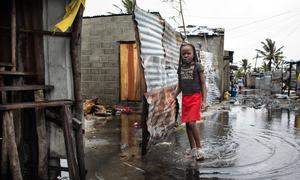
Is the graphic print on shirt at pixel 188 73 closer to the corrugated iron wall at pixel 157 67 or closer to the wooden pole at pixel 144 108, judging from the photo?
the corrugated iron wall at pixel 157 67

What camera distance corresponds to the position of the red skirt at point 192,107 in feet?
17.0

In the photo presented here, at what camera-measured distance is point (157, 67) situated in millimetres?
5504

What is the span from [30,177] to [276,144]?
16.1ft

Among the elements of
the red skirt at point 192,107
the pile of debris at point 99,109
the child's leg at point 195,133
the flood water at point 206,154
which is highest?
the red skirt at point 192,107

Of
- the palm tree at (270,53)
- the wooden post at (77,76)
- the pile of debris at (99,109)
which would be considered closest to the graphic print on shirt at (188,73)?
the wooden post at (77,76)

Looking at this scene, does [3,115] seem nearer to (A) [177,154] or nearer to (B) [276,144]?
(A) [177,154]

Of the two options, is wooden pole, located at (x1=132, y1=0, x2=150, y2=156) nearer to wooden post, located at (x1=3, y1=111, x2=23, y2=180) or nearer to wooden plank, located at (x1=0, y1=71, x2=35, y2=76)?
wooden plank, located at (x1=0, y1=71, x2=35, y2=76)

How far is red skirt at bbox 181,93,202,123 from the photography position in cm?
518

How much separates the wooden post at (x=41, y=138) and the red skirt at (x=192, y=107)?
251 centimetres

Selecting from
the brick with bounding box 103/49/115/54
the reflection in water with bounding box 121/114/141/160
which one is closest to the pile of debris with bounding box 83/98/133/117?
the reflection in water with bounding box 121/114/141/160

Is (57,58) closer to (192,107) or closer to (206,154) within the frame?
(192,107)

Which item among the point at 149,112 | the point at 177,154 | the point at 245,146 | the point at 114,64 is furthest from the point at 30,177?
the point at 114,64

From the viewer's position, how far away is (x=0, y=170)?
3348mm

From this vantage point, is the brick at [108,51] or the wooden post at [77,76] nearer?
the wooden post at [77,76]
